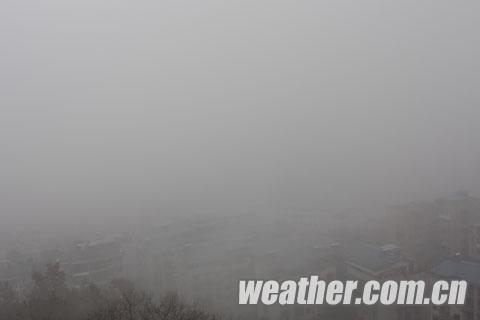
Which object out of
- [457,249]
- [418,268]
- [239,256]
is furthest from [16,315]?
[457,249]

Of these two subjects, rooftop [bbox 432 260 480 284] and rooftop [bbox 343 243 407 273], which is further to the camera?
rooftop [bbox 343 243 407 273]

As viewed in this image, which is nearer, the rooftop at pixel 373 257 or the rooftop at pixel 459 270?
the rooftop at pixel 459 270

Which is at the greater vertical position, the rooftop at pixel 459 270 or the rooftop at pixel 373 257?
the rooftop at pixel 459 270

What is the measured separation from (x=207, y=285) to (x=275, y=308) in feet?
5.81

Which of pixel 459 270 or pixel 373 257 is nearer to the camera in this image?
pixel 459 270

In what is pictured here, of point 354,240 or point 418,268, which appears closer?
point 418,268

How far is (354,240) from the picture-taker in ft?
37.0

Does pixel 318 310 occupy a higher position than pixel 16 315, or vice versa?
pixel 16 315

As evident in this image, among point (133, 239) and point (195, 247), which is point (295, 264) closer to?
point (195, 247)

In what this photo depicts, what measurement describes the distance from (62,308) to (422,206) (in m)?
9.66

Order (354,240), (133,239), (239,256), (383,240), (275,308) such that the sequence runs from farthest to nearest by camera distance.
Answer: (133,239)
(383,240)
(354,240)
(239,256)
(275,308)

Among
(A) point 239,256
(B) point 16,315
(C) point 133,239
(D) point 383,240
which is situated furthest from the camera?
(C) point 133,239

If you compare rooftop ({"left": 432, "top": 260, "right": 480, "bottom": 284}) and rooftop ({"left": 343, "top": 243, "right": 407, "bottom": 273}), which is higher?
rooftop ({"left": 432, "top": 260, "right": 480, "bottom": 284})

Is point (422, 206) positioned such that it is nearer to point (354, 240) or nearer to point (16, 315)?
point (354, 240)
